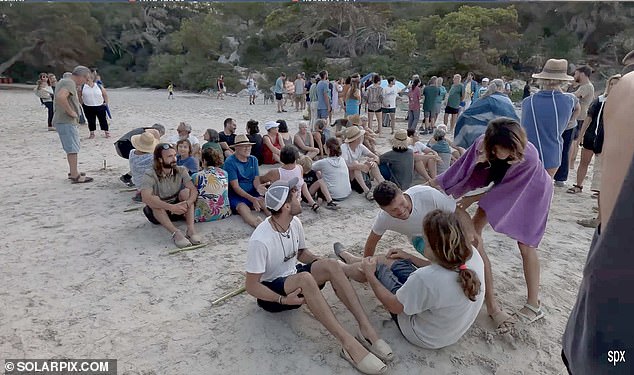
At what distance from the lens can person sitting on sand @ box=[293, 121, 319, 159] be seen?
703 centimetres

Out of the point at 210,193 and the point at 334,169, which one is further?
the point at 334,169

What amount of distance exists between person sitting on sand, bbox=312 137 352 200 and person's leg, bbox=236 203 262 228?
111 cm

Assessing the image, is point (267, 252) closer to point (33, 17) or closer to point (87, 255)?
point (87, 255)

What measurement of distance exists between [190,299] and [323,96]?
27.0ft

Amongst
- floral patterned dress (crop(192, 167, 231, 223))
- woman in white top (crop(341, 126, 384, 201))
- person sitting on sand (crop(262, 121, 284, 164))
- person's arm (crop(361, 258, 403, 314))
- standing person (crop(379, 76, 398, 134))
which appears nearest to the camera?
person's arm (crop(361, 258, 403, 314))

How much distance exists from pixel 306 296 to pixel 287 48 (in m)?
33.3

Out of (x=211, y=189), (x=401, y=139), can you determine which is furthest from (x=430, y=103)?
(x=211, y=189)

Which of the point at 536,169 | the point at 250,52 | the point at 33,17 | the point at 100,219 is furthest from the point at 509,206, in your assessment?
the point at 33,17

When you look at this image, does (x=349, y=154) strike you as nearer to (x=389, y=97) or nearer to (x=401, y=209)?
(x=401, y=209)

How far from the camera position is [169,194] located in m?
4.43

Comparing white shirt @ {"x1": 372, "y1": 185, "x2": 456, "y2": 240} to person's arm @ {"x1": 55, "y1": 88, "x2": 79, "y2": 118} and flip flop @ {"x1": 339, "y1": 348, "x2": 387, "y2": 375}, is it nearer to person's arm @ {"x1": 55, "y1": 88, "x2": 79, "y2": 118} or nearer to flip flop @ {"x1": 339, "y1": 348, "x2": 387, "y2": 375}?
flip flop @ {"x1": 339, "y1": 348, "x2": 387, "y2": 375}

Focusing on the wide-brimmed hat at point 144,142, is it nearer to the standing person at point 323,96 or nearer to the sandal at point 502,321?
the sandal at point 502,321

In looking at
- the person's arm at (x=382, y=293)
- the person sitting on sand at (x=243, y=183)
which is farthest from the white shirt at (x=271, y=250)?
the person sitting on sand at (x=243, y=183)

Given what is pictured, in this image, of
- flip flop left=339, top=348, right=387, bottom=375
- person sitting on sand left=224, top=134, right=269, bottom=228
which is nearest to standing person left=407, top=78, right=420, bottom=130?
person sitting on sand left=224, top=134, right=269, bottom=228
